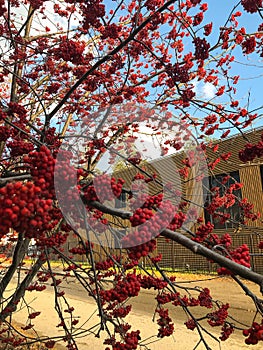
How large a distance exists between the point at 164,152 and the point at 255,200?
32.9ft

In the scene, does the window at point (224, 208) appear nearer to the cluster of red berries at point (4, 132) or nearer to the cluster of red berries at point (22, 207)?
the cluster of red berries at point (4, 132)

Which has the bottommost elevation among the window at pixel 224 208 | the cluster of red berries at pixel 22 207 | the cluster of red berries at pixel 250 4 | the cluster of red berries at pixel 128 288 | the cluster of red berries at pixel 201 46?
the cluster of red berries at pixel 128 288

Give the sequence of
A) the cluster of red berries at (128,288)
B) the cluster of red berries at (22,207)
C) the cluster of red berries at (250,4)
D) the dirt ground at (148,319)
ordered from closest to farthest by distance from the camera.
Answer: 1. the cluster of red berries at (22,207)
2. the cluster of red berries at (128,288)
3. the cluster of red berries at (250,4)
4. the dirt ground at (148,319)

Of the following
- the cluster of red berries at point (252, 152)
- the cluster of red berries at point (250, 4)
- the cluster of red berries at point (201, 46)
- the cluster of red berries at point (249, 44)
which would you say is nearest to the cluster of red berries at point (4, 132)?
the cluster of red berries at point (201, 46)

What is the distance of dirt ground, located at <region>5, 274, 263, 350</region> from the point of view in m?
5.34

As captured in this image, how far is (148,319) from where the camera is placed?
7.10m

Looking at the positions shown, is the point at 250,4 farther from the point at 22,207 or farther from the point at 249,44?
the point at 22,207

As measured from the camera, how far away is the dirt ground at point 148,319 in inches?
210

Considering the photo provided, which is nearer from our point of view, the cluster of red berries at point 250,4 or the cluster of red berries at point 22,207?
the cluster of red berries at point 22,207

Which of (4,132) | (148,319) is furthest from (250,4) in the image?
(148,319)

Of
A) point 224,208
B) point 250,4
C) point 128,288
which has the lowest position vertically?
point 128,288

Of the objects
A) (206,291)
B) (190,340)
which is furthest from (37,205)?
(190,340)

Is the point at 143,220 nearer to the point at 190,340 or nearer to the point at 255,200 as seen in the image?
the point at 190,340

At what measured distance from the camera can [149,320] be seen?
23.0 feet
